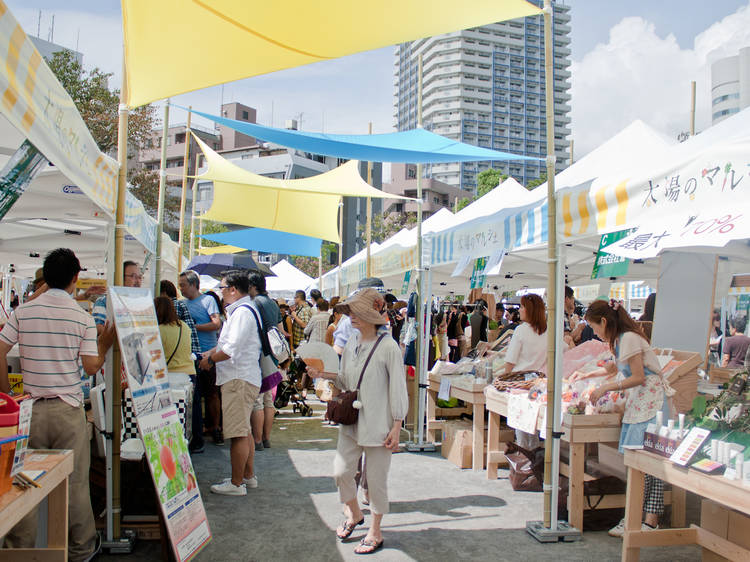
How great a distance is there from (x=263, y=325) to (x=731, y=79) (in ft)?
125

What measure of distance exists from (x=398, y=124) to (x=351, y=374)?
159 metres

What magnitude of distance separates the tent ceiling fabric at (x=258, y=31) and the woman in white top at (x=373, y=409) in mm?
1704

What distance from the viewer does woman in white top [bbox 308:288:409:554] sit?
3.92 m

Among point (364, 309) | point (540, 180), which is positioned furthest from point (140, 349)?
point (540, 180)

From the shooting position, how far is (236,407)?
4922 millimetres

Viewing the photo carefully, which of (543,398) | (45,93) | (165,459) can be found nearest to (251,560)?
(165,459)

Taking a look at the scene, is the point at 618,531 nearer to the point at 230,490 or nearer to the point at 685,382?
the point at 685,382

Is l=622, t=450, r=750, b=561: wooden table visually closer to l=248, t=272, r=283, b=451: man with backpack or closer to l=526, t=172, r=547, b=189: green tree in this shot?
l=248, t=272, r=283, b=451: man with backpack

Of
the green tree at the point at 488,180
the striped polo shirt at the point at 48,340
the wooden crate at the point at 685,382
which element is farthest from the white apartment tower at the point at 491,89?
the striped polo shirt at the point at 48,340

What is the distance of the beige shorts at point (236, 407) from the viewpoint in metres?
4.90

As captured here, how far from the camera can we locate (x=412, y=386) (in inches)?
311

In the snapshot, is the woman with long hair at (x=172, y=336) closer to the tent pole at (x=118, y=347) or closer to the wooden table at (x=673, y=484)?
the tent pole at (x=118, y=347)

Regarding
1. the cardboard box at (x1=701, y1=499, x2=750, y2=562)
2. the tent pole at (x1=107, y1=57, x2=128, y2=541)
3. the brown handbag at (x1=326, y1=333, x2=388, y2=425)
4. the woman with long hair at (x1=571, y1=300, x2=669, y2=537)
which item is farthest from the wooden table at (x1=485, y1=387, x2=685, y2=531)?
the tent pole at (x1=107, y1=57, x2=128, y2=541)

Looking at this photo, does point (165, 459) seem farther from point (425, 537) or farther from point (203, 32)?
point (203, 32)
